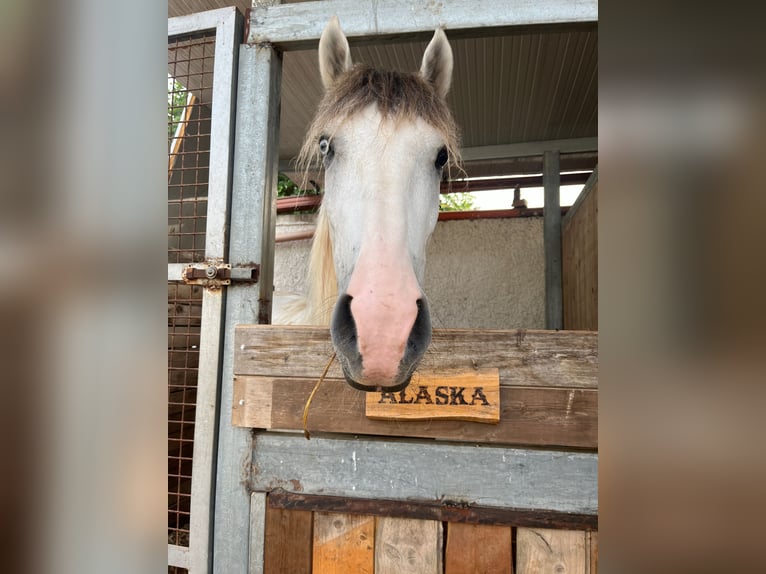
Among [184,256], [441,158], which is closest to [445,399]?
[441,158]

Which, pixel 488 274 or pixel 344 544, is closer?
pixel 344 544

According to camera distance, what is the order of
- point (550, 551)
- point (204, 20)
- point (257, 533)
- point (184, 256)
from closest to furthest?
point (550, 551) → point (257, 533) → point (204, 20) → point (184, 256)

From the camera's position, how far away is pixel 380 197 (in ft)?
3.17

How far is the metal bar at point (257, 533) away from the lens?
1.08m

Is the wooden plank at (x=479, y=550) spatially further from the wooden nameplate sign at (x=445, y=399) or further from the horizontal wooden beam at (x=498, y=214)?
the horizontal wooden beam at (x=498, y=214)

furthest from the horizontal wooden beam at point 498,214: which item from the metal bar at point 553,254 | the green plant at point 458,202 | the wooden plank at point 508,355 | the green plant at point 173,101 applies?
the wooden plank at point 508,355

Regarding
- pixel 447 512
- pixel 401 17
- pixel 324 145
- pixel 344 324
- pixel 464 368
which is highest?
pixel 401 17

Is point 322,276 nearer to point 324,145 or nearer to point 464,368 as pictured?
point 324,145

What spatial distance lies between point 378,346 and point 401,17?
1.05 meters

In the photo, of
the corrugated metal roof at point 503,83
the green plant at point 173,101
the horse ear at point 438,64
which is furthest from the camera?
the corrugated metal roof at point 503,83

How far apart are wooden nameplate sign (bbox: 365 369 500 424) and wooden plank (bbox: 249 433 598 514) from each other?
10 cm

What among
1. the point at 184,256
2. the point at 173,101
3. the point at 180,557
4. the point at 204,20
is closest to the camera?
the point at 180,557

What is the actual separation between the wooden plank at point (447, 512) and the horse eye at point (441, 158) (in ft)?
2.91
